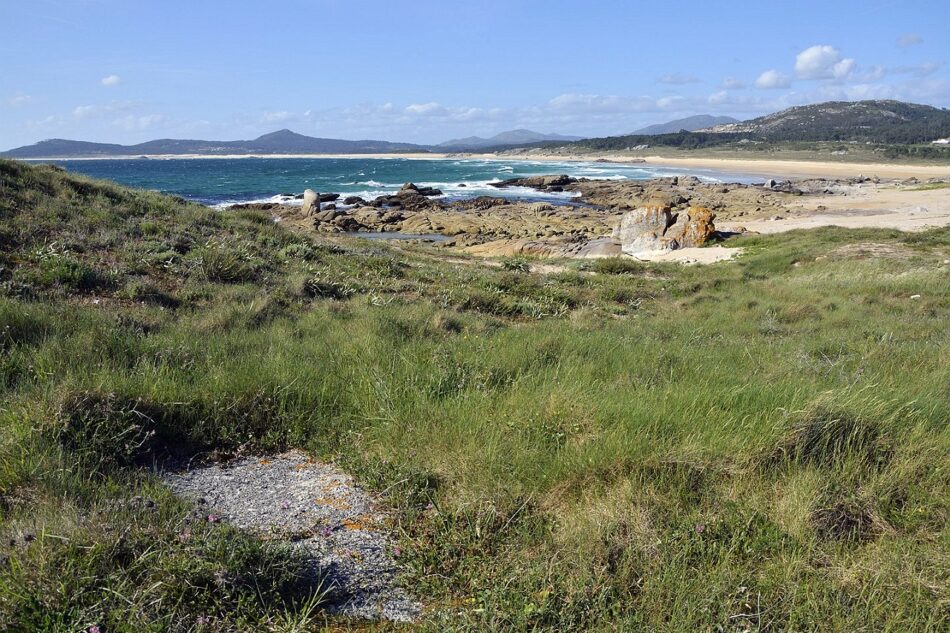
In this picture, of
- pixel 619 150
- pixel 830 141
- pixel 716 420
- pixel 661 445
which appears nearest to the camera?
pixel 661 445

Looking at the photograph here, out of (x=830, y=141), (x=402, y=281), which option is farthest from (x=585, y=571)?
(x=830, y=141)

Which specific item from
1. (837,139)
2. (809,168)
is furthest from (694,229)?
(837,139)

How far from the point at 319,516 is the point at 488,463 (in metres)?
0.93

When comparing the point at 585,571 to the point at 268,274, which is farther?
the point at 268,274

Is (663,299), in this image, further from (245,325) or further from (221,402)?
(221,402)

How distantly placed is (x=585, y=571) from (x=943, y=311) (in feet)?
38.6

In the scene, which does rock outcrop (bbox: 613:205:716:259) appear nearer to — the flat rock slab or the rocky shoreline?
the rocky shoreline

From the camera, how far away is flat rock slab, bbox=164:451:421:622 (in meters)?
2.48

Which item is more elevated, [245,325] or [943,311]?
[245,325]

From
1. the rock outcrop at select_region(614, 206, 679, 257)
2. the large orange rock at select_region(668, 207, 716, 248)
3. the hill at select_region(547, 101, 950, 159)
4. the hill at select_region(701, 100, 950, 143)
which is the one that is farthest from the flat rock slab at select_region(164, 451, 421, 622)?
the hill at select_region(701, 100, 950, 143)

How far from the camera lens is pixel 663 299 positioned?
13.6 m

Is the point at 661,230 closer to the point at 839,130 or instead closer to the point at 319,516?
the point at 319,516

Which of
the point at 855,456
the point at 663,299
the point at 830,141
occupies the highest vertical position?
the point at 830,141

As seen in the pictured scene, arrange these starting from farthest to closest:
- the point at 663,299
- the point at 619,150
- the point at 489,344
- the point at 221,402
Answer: the point at 619,150, the point at 663,299, the point at 489,344, the point at 221,402
